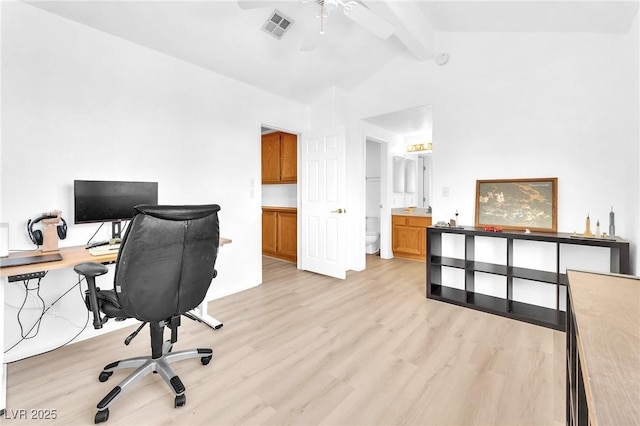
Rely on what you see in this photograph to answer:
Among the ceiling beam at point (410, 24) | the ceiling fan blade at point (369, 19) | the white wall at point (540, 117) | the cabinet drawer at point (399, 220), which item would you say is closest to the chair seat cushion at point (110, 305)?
the ceiling fan blade at point (369, 19)

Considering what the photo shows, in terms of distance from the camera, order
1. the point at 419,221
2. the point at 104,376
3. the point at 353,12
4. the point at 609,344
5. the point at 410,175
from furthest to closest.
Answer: the point at 410,175
the point at 419,221
the point at 353,12
the point at 104,376
the point at 609,344

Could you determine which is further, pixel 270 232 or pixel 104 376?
pixel 270 232

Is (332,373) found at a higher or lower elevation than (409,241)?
lower

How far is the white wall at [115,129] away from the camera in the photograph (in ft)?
7.13

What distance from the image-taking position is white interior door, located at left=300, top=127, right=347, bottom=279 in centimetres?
405

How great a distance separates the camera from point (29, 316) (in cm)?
222

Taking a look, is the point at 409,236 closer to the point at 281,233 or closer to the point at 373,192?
the point at 373,192

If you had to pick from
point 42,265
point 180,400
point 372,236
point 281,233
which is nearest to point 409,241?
point 372,236

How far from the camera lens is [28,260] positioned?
1.84m

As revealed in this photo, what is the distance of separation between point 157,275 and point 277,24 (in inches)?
105

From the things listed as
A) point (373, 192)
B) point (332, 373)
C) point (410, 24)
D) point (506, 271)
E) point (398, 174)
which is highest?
point (410, 24)

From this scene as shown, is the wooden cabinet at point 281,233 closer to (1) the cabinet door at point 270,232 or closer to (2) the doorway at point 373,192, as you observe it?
(1) the cabinet door at point 270,232

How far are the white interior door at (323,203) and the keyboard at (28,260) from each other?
9.44 ft

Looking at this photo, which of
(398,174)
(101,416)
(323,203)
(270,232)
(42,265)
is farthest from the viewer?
(398,174)
